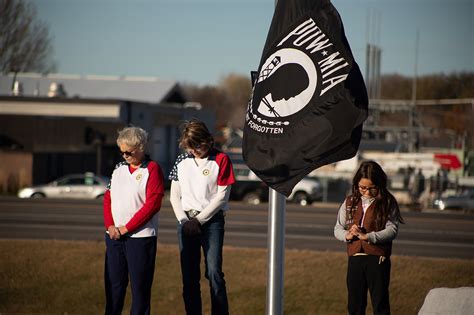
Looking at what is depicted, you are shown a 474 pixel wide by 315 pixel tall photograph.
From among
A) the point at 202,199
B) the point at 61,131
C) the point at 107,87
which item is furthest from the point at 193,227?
the point at 107,87

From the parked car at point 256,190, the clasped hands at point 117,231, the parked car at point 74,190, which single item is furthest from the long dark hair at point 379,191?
the parked car at point 74,190

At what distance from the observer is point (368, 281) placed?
695cm

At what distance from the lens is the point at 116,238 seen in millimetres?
7090

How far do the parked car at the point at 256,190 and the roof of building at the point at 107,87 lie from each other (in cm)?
2405

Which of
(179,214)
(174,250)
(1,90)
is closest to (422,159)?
(1,90)

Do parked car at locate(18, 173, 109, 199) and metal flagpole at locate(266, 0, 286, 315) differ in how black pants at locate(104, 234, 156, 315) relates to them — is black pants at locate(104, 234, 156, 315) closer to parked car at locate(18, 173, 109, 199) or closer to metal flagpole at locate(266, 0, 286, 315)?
metal flagpole at locate(266, 0, 286, 315)

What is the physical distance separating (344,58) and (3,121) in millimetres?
46472

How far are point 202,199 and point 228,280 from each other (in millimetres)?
5794

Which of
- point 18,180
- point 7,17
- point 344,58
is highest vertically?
point 7,17

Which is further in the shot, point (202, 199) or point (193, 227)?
point (202, 199)

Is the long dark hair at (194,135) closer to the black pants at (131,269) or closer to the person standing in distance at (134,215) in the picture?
the person standing in distance at (134,215)

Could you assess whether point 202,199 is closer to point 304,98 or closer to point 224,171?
point 224,171

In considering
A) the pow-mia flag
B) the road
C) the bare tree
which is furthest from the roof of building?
the pow-mia flag

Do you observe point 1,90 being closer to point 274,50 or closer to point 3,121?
point 3,121
